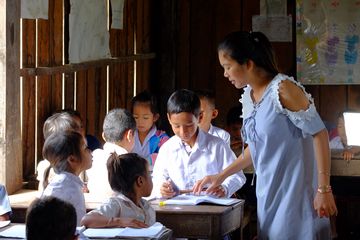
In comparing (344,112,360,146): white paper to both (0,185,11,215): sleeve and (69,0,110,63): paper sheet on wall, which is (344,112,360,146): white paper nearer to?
(69,0,110,63): paper sheet on wall

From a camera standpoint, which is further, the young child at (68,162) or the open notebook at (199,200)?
the open notebook at (199,200)

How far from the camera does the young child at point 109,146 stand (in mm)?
4961

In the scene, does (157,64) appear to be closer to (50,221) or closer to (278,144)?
(278,144)

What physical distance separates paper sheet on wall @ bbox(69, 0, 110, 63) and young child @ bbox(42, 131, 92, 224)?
171 cm

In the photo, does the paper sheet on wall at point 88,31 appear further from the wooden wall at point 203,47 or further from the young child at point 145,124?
the wooden wall at point 203,47

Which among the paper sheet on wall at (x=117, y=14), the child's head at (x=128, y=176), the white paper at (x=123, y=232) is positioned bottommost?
the white paper at (x=123, y=232)

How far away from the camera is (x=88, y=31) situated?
648 cm

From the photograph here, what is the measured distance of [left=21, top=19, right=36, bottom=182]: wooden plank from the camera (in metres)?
5.43

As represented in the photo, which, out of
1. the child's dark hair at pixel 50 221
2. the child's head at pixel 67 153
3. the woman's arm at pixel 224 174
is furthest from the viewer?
the woman's arm at pixel 224 174

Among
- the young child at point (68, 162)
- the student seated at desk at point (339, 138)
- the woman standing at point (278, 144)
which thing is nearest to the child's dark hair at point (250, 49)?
the woman standing at point (278, 144)

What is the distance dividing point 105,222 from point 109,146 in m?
1.29

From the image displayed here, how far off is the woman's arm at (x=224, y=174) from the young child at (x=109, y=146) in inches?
20.3

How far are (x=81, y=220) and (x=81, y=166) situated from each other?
0.50 meters

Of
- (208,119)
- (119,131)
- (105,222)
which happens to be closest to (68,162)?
(105,222)
